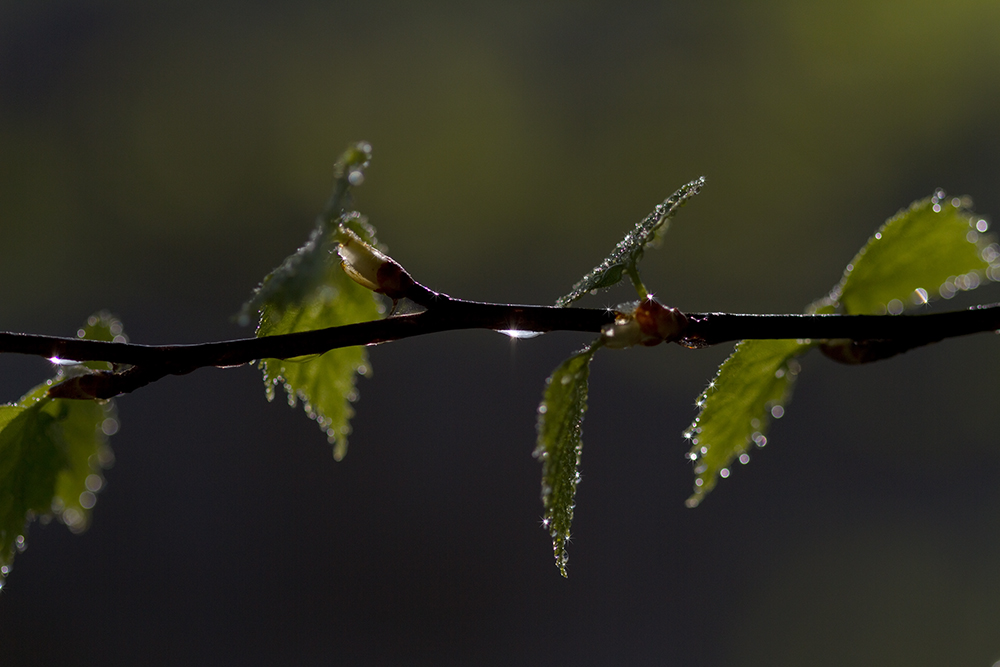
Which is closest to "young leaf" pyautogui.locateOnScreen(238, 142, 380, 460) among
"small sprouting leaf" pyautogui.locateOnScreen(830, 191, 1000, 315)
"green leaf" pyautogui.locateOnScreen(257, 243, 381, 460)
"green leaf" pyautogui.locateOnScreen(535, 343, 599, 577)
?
"green leaf" pyautogui.locateOnScreen(257, 243, 381, 460)

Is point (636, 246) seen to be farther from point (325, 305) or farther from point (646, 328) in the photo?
point (325, 305)

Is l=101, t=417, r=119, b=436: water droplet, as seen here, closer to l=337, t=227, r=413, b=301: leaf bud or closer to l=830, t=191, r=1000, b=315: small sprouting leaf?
l=337, t=227, r=413, b=301: leaf bud

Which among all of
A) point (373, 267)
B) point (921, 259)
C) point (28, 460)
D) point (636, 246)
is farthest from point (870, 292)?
point (28, 460)

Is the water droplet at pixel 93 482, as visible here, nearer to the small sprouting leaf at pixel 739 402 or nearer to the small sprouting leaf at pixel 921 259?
the small sprouting leaf at pixel 739 402

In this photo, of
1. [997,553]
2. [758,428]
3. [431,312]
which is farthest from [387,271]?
[997,553]

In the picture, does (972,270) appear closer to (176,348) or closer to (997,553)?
(176,348)

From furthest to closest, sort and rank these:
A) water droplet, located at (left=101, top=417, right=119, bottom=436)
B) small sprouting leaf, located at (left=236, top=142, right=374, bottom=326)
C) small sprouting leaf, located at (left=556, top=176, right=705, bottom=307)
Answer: water droplet, located at (left=101, top=417, right=119, bottom=436)
small sprouting leaf, located at (left=556, top=176, right=705, bottom=307)
small sprouting leaf, located at (left=236, top=142, right=374, bottom=326)

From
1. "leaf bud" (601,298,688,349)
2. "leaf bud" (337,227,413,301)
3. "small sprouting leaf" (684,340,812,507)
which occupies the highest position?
"leaf bud" (337,227,413,301)

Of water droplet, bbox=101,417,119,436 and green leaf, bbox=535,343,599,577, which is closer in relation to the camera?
green leaf, bbox=535,343,599,577
